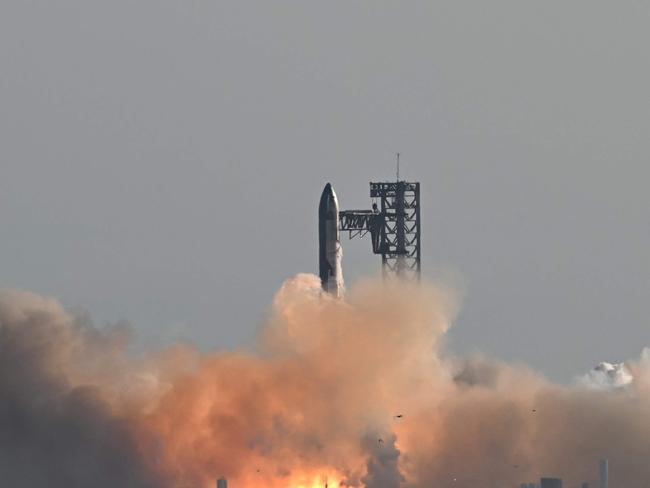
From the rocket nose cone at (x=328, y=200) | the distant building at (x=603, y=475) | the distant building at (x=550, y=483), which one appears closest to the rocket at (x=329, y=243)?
the rocket nose cone at (x=328, y=200)

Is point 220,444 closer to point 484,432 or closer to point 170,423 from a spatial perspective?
point 170,423

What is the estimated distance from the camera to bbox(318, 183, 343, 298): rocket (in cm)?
19375

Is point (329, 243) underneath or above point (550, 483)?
above

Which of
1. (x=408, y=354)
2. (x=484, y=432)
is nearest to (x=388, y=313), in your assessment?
(x=408, y=354)

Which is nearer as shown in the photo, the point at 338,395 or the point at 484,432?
the point at 338,395

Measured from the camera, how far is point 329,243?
639ft

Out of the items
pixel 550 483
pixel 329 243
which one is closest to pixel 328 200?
pixel 329 243

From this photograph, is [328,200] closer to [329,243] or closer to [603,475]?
[329,243]

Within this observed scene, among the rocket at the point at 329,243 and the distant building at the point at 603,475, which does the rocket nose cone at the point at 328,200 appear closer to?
the rocket at the point at 329,243

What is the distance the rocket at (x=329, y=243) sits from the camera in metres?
194

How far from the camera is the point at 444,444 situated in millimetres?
197250

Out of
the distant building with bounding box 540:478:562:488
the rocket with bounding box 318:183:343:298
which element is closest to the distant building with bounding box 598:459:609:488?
the distant building with bounding box 540:478:562:488

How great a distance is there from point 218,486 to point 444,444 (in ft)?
59.0

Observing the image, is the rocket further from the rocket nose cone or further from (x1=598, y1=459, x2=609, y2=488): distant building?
(x1=598, y1=459, x2=609, y2=488): distant building
